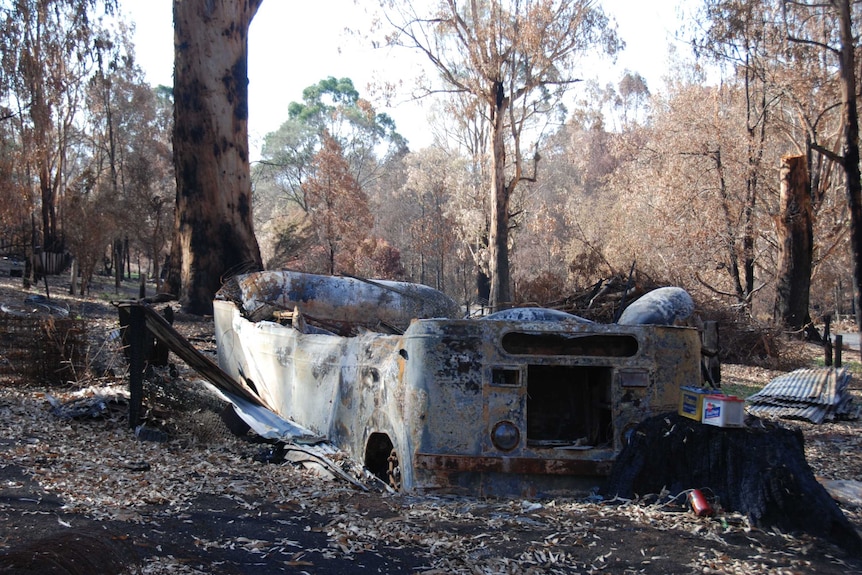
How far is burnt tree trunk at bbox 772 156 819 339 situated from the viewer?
20.1 meters

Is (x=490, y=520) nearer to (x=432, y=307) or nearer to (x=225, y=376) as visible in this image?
(x=225, y=376)

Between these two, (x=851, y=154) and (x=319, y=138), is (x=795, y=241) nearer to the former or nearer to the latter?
(x=851, y=154)

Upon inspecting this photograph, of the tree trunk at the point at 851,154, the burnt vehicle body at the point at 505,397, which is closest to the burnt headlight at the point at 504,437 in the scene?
the burnt vehicle body at the point at 505,397

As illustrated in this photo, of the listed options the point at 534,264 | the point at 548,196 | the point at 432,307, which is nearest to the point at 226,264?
the point at 432,307

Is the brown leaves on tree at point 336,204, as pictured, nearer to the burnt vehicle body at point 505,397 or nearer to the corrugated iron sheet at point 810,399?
the corrugated iron sheet at point 810,399

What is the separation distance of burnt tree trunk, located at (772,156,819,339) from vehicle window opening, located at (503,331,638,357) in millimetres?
17223

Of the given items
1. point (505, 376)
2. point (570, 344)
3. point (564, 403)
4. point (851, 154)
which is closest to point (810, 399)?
point (564, 403)

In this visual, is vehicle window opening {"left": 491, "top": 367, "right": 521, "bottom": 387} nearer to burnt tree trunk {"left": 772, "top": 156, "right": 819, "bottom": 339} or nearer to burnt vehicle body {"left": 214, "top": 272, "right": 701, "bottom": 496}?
burnt vehicle body {"left": 214, "top": 272, "right": 701, "bottom": 496}

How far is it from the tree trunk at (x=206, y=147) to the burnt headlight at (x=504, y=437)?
1055 cm

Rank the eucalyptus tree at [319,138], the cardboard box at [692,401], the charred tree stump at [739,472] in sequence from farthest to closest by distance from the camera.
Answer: the eucalyptus tree at [319,138] < the cardboard box at [692,401] < the charred tree stump at [739,472]

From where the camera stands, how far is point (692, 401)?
4.46 metres

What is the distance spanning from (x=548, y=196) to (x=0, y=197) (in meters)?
44.9

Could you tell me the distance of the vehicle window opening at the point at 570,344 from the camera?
15.1 ft

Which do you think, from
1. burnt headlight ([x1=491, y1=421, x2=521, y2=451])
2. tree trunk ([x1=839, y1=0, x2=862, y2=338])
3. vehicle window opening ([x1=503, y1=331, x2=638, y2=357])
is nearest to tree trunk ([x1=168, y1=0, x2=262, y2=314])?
vehicle window opening ([x1=503, y1=331, x2=638, y2=357])
